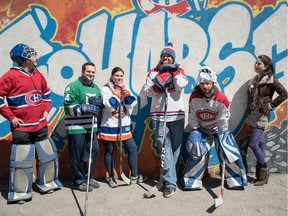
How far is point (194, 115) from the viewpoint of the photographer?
418cm

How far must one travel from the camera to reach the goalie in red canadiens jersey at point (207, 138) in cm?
402

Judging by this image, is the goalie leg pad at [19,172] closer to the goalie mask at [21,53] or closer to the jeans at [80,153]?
Answer: the jeans at [80,153]

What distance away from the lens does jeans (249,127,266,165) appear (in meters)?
4.25

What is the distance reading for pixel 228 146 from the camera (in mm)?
4109

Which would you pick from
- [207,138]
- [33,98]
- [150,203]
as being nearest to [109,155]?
[150,203]

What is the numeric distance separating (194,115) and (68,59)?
1.95 m

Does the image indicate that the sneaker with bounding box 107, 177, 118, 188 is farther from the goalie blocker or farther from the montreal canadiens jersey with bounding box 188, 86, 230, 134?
the montreal canadiens jersey with bounding box 188, 86, 230, 134

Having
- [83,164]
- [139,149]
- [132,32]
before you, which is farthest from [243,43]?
[83,164]

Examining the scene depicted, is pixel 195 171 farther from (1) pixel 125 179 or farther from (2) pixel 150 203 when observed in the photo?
(1) pixel 125 179

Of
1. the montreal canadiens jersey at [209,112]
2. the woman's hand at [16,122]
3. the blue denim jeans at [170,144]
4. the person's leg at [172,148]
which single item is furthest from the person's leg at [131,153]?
the woman's hand at [16,122]

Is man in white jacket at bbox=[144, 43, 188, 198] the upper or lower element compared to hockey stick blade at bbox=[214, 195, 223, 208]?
upper

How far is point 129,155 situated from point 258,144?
1829 mm

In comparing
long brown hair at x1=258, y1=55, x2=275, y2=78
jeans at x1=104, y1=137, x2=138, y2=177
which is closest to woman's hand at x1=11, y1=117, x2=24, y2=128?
jeans at x1=104, y1=137, x2=138, y2=177

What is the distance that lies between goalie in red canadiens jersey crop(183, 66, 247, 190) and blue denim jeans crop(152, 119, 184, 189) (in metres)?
0.16
